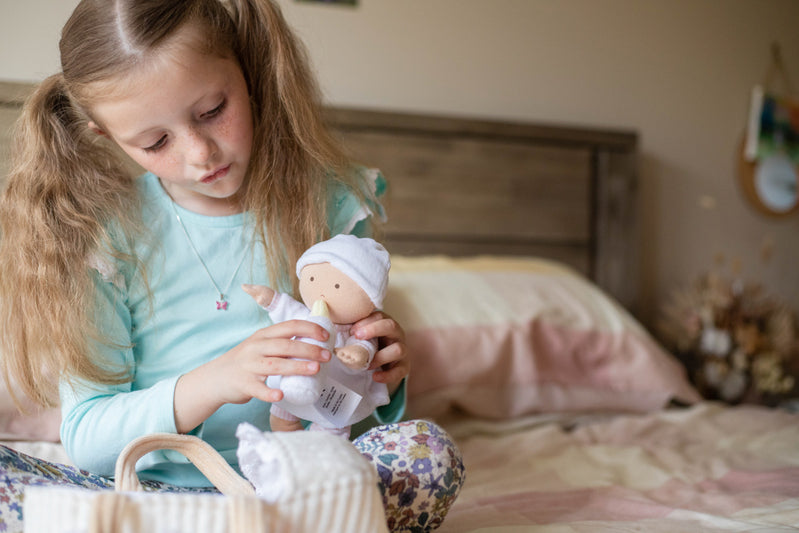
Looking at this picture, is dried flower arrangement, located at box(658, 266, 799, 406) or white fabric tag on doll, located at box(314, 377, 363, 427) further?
dried flower arrangement, located at box(658, 266, 799, 406)

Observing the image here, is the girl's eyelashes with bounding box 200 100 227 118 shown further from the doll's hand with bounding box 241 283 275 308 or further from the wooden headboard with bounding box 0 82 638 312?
the wooden headboard with bounding box 0 82 638 312

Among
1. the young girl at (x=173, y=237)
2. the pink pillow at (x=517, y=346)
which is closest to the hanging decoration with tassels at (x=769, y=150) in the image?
the pink pillow at (x=517, y=346)

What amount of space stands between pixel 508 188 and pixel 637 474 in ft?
3.30

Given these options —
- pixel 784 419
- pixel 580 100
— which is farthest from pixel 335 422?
pixel 580 100

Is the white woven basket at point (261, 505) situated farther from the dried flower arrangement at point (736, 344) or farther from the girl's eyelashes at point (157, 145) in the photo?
the dried flower arrangement at point (736, 344)

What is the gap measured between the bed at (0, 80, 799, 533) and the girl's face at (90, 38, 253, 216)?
32 centimetres

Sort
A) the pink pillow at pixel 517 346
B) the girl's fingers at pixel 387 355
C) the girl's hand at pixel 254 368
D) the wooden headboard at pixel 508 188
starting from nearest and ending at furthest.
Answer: the girl's hand at pixel 254 368 < the girl's fingers at pixel 387 355 < the pink pillow at pixel 517 346 < the wooden headboard at pixel 508 188

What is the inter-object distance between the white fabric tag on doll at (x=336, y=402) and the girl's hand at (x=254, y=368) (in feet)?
0.17

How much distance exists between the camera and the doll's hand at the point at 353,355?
2.26ft

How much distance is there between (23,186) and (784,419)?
4.97ft

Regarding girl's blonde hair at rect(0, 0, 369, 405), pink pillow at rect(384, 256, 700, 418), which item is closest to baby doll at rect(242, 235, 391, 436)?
girl's blonde hair at rect(0, 0, 369, 405)

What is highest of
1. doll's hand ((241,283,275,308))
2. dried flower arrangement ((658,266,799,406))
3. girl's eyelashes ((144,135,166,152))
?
girl's eyelashes ((144,135,166,152))

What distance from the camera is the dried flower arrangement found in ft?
6.27

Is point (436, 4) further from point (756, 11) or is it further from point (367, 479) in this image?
point (367, 479)
